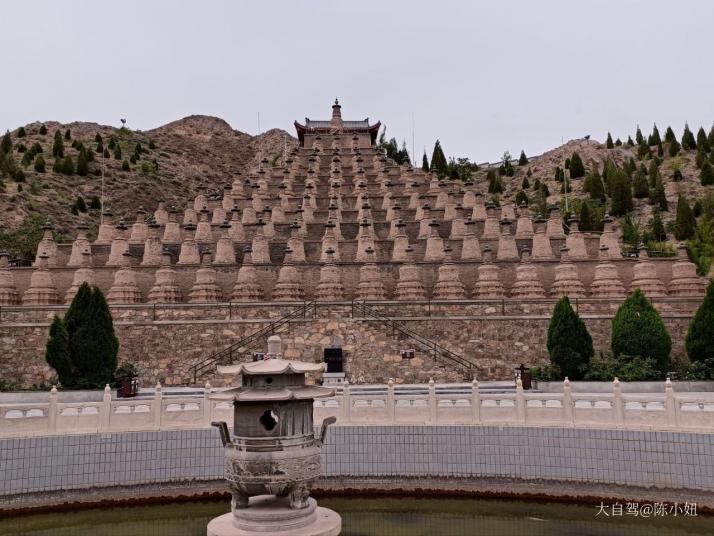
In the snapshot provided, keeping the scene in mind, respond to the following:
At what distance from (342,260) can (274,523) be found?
24997mm

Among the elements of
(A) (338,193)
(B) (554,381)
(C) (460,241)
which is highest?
(A) (338,193)

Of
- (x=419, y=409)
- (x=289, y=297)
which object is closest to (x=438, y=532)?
(x=419, y=409)

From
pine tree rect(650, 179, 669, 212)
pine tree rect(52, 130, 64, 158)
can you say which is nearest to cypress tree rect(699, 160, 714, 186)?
pine tree rect(650, 179, 669, 212)

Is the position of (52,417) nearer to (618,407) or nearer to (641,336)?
(618,407)

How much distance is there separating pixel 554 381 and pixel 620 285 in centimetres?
1007

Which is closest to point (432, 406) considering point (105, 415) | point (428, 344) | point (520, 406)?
point (520, 406)

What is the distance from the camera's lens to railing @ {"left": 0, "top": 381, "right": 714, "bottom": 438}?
1535 cm

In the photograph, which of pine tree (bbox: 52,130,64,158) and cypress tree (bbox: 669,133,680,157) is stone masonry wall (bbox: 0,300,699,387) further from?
cypress tree (bbox: 669,133,680,157)

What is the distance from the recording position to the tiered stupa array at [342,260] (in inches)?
1241

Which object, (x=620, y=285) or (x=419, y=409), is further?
(x=620, y=285)

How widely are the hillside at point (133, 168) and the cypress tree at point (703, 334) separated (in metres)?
53.9

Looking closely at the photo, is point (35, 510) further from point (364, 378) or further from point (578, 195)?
point (578, 195)

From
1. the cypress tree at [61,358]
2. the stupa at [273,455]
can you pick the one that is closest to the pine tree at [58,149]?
the cypress tree at [61,358]

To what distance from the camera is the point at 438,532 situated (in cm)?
1401
